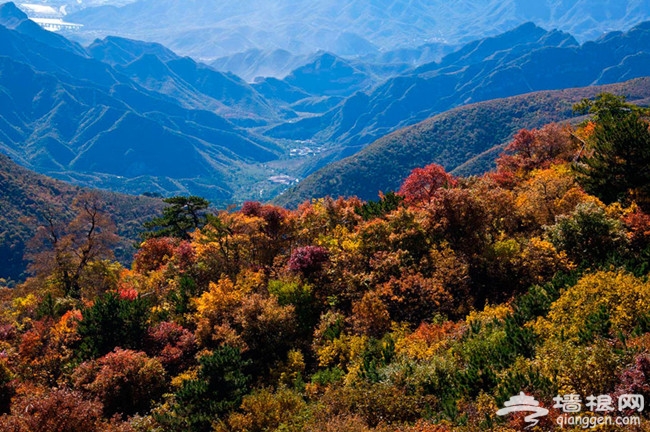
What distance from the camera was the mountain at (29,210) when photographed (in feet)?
433

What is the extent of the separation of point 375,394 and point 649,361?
24.9ft

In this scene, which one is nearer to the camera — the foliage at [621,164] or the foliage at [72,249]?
the foliage at [621,164]

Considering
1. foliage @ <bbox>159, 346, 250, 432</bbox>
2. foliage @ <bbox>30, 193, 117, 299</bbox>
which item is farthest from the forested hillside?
foliage @ <bbox>30, 193, 117, 299</bbox>

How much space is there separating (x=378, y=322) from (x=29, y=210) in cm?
14445

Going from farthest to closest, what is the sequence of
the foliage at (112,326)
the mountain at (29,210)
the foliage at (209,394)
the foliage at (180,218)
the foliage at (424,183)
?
the mountain at (29,210) < the foliage at (180,218) < the foliage at (424,183) < the foliage at (112,326) < the foliage at (209,394)

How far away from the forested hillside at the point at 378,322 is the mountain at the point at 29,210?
101 m

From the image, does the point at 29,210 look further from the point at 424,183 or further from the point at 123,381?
the point at 123,381

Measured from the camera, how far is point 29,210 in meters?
137

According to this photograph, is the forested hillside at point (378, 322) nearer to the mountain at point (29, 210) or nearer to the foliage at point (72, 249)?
the foliage at point (72, 249)

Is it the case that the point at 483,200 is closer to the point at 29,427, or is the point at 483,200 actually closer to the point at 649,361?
the point at 649,361

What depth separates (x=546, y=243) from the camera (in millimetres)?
22547

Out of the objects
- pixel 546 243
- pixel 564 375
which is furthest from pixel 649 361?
pixel 546 243

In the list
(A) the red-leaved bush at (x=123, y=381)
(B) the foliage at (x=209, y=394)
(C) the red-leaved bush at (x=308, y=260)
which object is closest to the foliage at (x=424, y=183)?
(C) the red-leaved bush at (x=308, y=260)

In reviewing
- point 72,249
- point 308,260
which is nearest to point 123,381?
point 308,260
